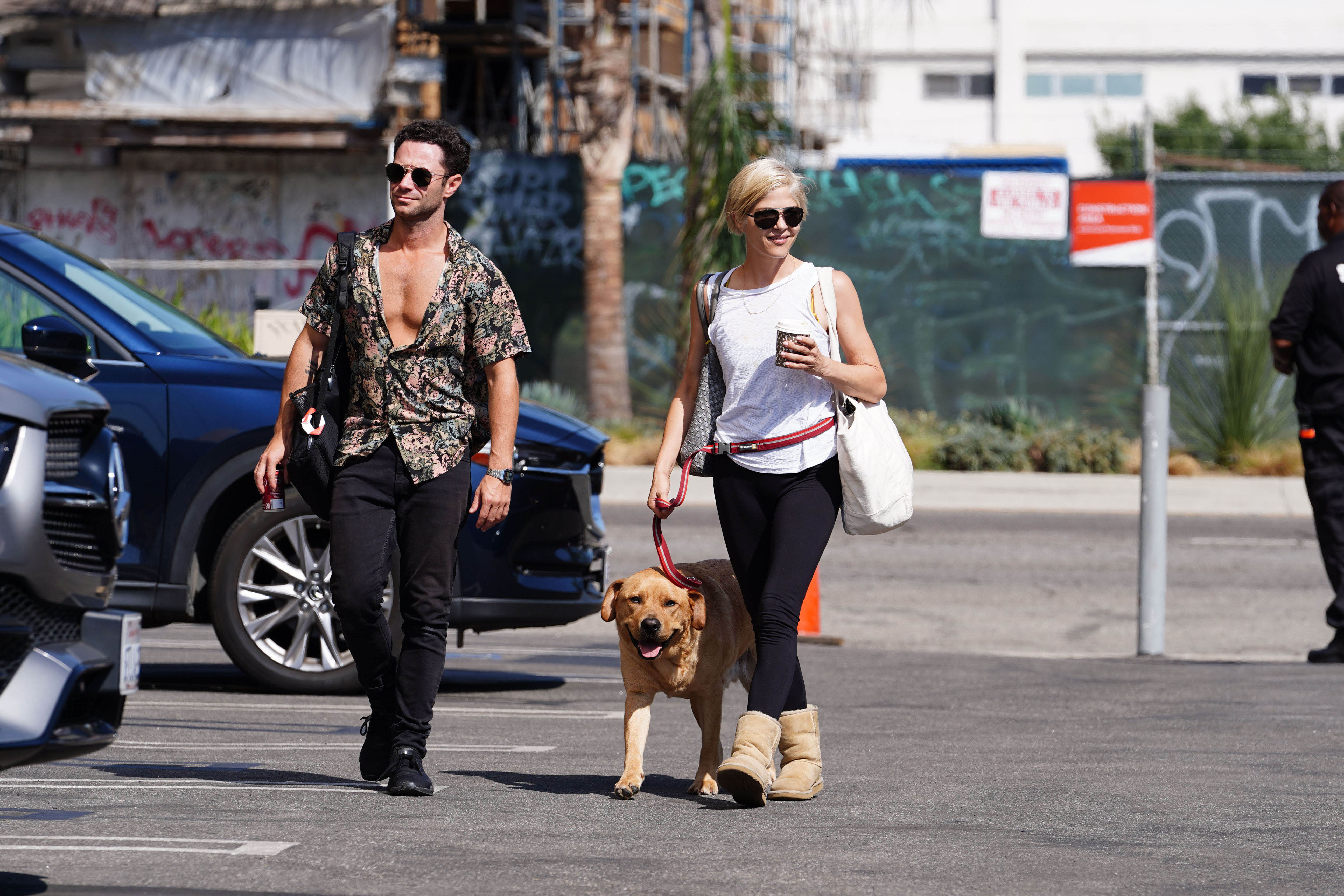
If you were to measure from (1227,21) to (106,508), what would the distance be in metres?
55.4

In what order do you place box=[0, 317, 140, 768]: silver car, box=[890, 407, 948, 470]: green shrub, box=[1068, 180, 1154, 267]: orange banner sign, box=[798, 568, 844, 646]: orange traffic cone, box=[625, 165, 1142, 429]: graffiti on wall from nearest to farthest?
1. box=[0, 317, 140, 768]: silver car
2. box=[798, 568, 844, 646]: orange traffic cone
3. box=[890, 407, 948, 470]: green shrub
4. box=[1068, 180, 1154, 267]: orange banner sign
5. box=[625, 165, 1142, 429]: graffiti on wall

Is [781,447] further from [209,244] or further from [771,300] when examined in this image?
[209,244]

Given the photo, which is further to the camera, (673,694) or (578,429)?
(578,429)

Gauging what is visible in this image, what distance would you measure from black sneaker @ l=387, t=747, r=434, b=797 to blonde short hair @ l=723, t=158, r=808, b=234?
1.77 m

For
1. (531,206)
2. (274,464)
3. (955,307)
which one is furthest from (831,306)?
(531,206)

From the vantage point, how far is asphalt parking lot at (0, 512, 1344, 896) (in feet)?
14.0

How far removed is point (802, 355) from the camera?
5.15 metres

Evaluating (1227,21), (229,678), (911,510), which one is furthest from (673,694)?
(1227,21)

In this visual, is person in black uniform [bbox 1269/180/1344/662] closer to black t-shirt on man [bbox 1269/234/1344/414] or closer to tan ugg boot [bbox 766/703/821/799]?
black t-shirt on man [bbox 1269/234/1344/414]

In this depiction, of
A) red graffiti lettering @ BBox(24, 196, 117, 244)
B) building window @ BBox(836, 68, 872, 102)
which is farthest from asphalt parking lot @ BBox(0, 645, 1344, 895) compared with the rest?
building window @ BBox(836, 68, 872, 102)

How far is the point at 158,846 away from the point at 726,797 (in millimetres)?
1699

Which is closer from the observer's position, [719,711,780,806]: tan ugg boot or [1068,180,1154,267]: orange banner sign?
[719,711,780,806]: tan ugg boot

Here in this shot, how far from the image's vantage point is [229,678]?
27.0ft

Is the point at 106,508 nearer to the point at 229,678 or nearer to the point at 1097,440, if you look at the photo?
the point at 229,678
